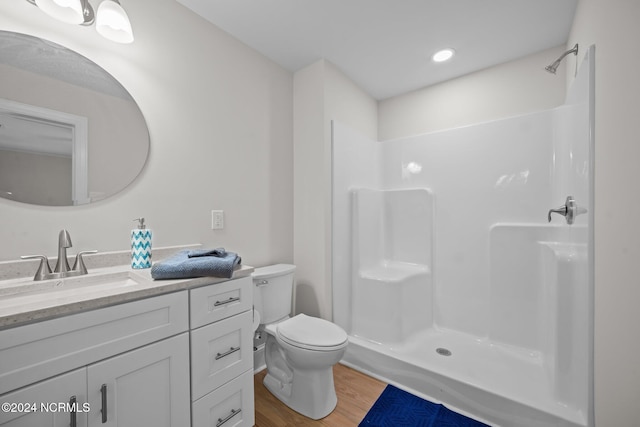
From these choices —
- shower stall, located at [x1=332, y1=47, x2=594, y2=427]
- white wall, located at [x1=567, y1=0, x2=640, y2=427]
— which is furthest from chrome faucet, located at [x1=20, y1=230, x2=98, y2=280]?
white wall, located at [x1=567, y1=0, x2=640, y2=427]

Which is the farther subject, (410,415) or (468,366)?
(468,366)

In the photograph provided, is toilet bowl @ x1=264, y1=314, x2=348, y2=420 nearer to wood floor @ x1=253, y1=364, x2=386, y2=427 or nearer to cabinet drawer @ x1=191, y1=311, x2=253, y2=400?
wood floor @ x1=253, y1=364, x2=386, y2=427

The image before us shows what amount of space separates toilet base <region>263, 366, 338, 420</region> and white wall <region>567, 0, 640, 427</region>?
1188 mm

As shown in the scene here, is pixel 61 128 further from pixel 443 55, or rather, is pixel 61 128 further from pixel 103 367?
pixel 443 55

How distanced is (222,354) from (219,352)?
0.06ft

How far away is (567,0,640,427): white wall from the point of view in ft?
2.75

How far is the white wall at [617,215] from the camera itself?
2.75ft

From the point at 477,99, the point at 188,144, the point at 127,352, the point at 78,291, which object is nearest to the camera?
the point at 127,352

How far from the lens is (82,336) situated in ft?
2.52

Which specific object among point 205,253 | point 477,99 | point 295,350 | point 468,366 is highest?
point 477,99

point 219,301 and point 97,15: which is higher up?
point 97,15

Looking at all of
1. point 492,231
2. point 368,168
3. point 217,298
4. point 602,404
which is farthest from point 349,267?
point 602,404

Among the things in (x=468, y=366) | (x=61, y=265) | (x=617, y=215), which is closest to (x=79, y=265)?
(x=61, y=265)

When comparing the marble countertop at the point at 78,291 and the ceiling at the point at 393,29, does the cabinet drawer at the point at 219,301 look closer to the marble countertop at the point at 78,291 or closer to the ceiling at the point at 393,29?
the marble countertop at the point at 78,291
